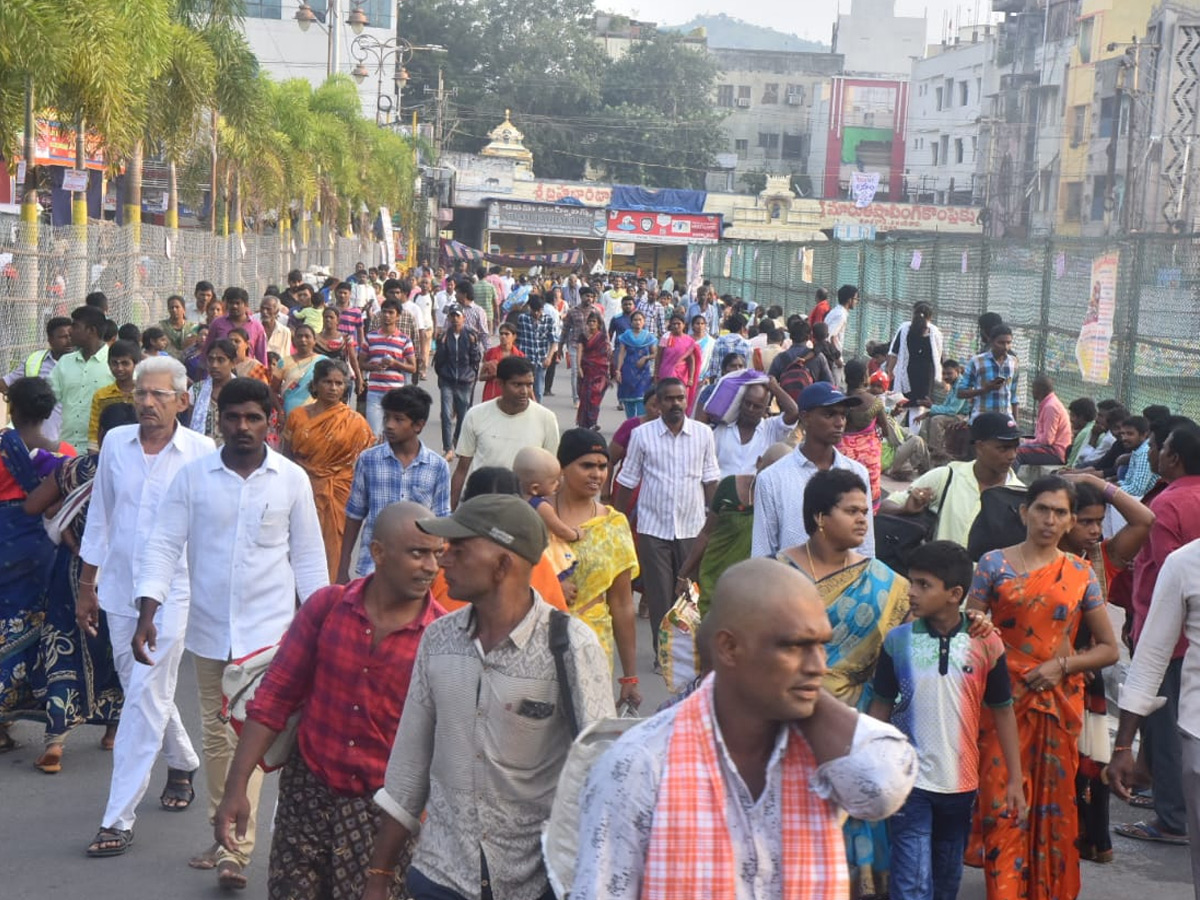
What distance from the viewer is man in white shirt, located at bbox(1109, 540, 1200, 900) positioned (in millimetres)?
5094

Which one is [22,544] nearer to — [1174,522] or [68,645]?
[68,645]

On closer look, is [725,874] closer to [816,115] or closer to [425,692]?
[425,692]

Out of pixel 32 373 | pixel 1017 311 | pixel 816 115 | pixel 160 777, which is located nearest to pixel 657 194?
pixel 816 115

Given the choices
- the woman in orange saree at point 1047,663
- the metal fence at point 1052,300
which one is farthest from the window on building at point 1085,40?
the woman in orange saree at point 1047,663

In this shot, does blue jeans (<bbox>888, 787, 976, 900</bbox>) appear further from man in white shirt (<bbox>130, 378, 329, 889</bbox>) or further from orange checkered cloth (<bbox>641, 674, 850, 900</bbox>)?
orange checkered cloth (<bbox>641, 674, 850, 900</bbox>)

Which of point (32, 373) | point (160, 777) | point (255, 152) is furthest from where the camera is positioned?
point (255, 152)

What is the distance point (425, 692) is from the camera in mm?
3834

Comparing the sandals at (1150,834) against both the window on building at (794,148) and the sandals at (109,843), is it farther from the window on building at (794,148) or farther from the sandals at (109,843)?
the window on building at (794,148)

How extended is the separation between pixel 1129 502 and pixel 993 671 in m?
1.37

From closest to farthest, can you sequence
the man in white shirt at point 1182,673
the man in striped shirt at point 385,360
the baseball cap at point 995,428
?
the man in white shirt at point 1182,673, the baseball cap at point 995,428, the man in striped shirt at point 385,360

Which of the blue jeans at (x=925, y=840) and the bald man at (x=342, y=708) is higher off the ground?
the bald man at (x=342, y=708)

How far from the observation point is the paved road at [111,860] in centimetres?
597

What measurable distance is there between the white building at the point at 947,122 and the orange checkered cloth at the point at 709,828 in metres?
79.8

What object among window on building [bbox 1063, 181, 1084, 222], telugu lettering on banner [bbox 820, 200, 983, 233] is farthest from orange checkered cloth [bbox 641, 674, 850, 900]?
telugu lettering on banner [bbox 820, 200, 983, 233]
